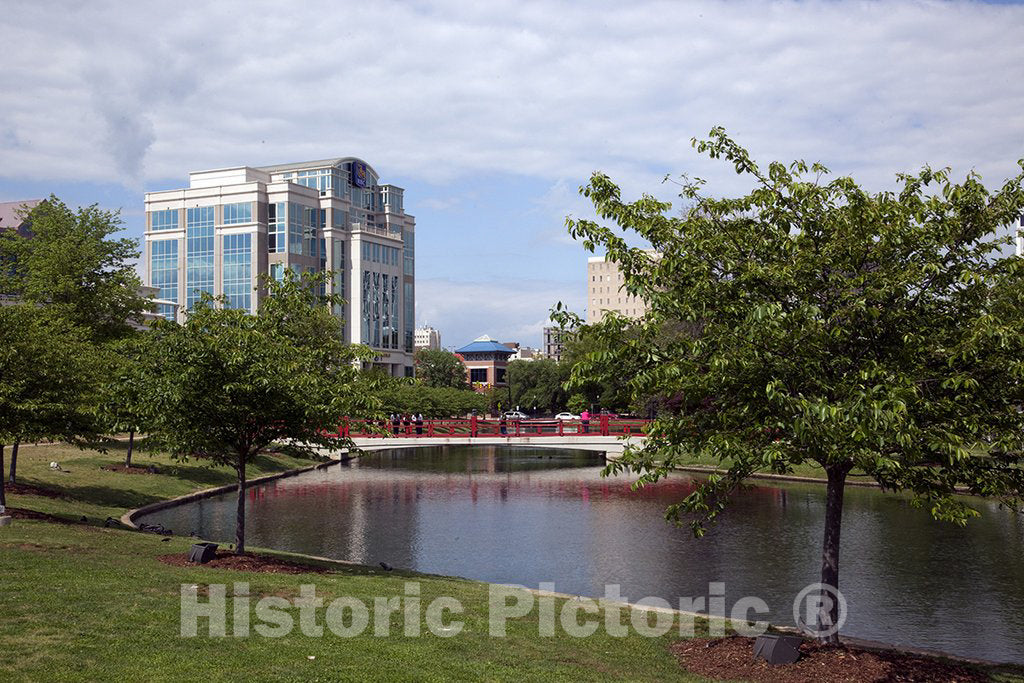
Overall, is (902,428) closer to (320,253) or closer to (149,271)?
(320,253)

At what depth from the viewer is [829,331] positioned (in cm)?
1258

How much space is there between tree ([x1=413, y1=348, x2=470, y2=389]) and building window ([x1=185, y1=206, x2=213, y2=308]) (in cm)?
4029

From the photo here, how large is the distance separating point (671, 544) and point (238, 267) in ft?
312

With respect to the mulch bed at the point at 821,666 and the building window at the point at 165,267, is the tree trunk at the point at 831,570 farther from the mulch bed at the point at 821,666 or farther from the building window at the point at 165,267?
the building window at the point at 165,267

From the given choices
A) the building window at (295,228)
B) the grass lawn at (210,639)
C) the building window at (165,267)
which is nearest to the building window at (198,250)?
the building window at (165,267)

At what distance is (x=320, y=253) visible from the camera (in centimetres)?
11800

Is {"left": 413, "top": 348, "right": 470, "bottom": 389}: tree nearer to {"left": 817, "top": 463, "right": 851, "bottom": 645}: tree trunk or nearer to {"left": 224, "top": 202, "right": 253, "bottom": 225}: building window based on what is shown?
{"left": 224, "top": 202, "right": 253, "bottom": 225}: building window

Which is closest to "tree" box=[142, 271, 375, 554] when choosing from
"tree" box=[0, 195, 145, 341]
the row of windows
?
"tree" box=[0, 195, 145, 341]

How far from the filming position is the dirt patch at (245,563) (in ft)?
61.9

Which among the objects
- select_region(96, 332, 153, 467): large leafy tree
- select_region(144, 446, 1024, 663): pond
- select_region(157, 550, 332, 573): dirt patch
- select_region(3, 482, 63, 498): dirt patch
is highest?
select_region(96, 332, 153, 467): large leafy tree

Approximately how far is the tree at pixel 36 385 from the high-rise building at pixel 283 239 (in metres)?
84.7

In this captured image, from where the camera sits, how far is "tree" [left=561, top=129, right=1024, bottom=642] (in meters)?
12.0

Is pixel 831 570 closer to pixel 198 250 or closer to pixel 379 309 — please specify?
pixel 198 250

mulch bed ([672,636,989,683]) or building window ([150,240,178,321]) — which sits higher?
building window ([150,240,178,321])
